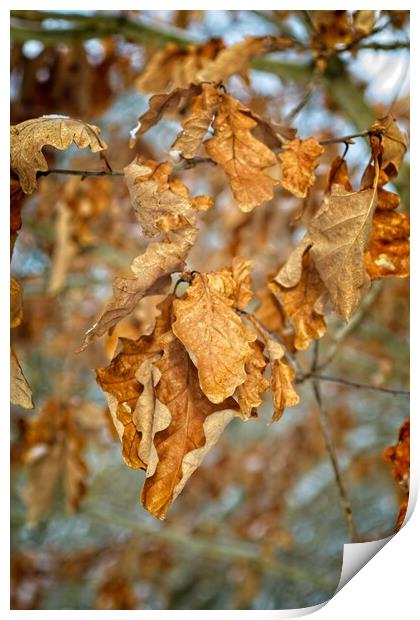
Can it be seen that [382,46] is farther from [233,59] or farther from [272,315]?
[272,315]

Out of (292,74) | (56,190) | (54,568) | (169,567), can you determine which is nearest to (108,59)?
(56,190)

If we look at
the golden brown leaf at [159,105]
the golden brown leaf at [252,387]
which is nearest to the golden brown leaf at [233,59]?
the golden brown leaf at [159,105]

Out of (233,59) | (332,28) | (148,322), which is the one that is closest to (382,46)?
(332,28)

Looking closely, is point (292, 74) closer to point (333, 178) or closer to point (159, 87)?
point (159, 87)

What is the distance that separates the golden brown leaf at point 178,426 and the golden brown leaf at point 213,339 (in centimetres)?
2

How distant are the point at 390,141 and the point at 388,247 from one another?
9cm

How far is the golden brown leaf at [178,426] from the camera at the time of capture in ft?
1.50

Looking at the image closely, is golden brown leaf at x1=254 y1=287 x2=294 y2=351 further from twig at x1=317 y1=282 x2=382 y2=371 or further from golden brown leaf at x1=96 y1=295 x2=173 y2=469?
golden brown leaf at x1=96 y1=295 x2=173 y2=469

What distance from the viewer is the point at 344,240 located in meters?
0.51

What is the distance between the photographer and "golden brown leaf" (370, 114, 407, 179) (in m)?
0.52

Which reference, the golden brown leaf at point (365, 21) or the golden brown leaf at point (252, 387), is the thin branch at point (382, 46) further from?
the golden brown leaf at point (252, 387)

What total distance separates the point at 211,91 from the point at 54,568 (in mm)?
2160

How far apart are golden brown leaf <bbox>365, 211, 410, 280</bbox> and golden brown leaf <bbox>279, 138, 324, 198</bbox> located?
66 mm

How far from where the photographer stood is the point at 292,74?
1.10m
